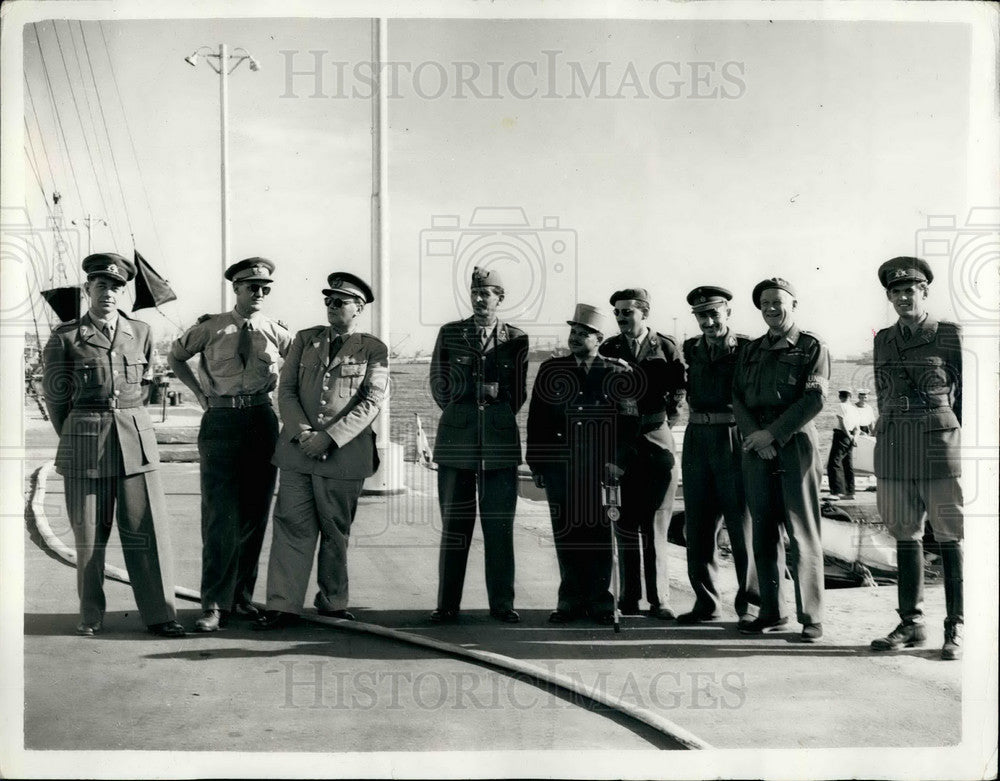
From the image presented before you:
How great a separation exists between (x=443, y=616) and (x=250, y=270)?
204 centimetres

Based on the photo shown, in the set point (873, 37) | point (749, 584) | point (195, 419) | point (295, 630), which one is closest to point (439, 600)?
point (295, 630)

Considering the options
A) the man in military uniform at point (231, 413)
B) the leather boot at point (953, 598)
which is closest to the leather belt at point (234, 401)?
the man in military uniform at point (231, 413)

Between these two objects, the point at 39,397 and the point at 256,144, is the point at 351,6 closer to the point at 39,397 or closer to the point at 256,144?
the point at 256,144

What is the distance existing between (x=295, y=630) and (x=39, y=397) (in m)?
1.74

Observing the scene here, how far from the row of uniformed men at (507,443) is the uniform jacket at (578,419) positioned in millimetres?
11

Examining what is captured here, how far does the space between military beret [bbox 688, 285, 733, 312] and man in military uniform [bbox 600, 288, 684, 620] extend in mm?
267

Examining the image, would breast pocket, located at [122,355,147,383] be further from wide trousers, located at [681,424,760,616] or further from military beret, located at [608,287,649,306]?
wide trousers, located at [681,424,760,616]

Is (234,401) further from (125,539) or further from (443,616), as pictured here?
(443,616)

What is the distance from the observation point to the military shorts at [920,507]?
5.34 metres

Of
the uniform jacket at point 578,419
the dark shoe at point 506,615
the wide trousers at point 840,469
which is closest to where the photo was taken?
the dark shoe at point 506,615

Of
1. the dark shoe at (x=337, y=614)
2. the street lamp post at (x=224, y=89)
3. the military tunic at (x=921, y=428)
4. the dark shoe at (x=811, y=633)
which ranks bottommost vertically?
the dark shoe at (x=811, y=633)

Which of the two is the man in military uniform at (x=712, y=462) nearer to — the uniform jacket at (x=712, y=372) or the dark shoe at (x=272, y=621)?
the uniform jacket at (x=712, y=372)

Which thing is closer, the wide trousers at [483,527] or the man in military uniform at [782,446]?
the man in military uniform at [782,446]

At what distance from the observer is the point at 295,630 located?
224 inches
